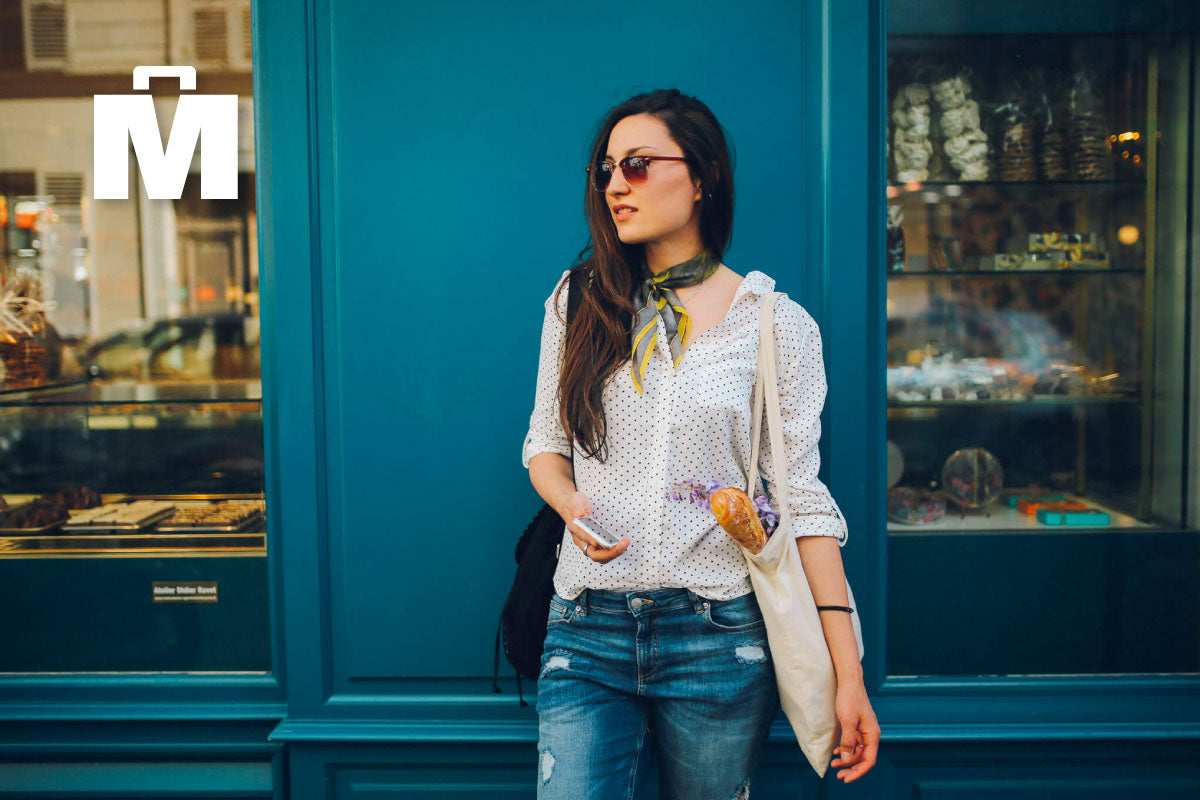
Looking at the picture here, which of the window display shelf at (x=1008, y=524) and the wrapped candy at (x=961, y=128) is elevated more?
the wrapped candy at (x=961, y=128)

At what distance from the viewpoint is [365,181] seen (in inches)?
99.7

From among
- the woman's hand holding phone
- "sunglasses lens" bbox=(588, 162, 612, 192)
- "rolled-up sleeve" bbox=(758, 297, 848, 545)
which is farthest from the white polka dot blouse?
"sunglasses lens" bbox=(588, 162, 612, 192)

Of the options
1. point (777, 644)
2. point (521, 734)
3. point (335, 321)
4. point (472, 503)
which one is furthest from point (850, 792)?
point (335, 321)

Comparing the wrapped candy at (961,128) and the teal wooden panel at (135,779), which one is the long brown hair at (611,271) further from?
the teal wooden panel at (135,779)

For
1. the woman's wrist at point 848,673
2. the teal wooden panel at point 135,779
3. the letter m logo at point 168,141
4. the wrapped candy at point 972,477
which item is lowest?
the teal wooden panel at point 135,779

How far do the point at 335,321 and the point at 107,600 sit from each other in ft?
4.12

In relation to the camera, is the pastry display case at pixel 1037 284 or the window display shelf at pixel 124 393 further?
the window display shelf at pixel 124 393

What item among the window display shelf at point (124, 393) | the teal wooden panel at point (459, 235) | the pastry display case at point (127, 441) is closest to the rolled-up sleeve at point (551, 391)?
the teal wooden panel at point (459, 235)

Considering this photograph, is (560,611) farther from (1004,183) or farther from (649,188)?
(1004,183)

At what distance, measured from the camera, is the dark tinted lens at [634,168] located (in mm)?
1744

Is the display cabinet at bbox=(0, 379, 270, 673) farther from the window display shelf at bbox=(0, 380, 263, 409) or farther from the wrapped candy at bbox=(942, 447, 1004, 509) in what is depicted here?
the wrapped candy at bbox=(942, 447, 1004, 509)

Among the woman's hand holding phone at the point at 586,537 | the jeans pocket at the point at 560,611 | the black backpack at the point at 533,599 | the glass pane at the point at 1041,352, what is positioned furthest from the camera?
the glass pane at the point at 1041,352

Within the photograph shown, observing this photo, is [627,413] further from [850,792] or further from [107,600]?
[107,600]

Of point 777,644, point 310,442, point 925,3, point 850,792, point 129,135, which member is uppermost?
point 925,3
